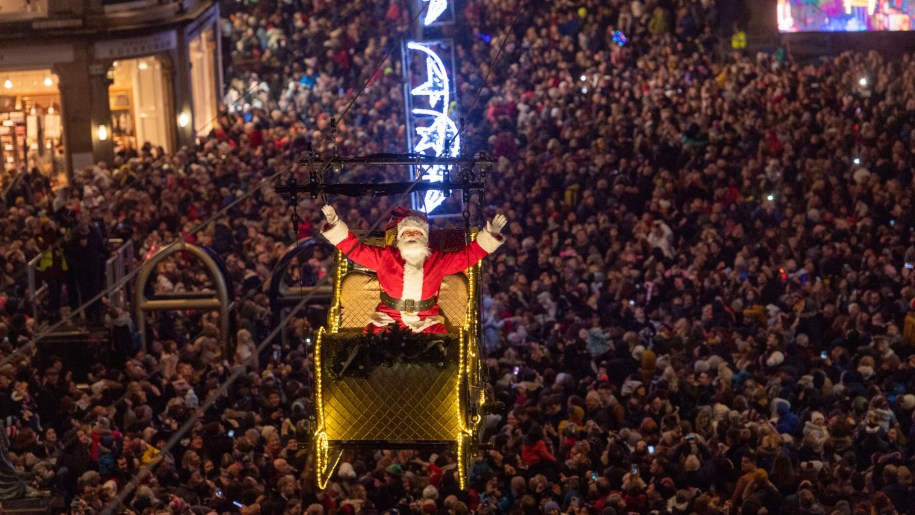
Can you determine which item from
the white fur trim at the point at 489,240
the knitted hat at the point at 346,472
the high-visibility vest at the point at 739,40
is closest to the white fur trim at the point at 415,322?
the white fur trim at the point at 489,240

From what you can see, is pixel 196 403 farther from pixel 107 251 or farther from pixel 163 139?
pixel 163 139

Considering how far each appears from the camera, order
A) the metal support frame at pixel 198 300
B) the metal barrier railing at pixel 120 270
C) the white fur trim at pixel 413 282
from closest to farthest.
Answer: the white fur trim at pixel 413 282 → the metal support frame at pixel 198 300 → the metal barrier railing at pixel 120 270

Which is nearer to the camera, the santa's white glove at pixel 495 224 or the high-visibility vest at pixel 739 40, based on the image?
the santa's white glove at pixel 495 224

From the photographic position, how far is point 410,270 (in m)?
13.8

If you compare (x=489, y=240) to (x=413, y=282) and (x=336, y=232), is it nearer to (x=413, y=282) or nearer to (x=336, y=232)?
(x=413, y=282)

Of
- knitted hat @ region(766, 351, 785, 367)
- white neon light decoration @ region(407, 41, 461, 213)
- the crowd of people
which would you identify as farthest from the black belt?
white neon light decoration @ region(407, 41, 461, 213)

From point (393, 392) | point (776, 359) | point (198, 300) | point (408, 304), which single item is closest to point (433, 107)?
point (198, 300)

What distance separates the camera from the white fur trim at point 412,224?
45.0ft

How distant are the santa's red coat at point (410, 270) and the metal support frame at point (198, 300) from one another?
5.91 metres

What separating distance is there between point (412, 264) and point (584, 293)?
718 cm

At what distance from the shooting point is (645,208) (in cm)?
2366

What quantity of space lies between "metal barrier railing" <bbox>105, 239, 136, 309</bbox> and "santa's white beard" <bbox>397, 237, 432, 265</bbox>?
769 centimetres

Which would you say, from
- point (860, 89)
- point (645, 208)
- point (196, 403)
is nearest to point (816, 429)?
point (196, 403)

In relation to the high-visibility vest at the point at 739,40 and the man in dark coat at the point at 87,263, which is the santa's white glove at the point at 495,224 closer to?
the man in dark coat at the point at 87,263
